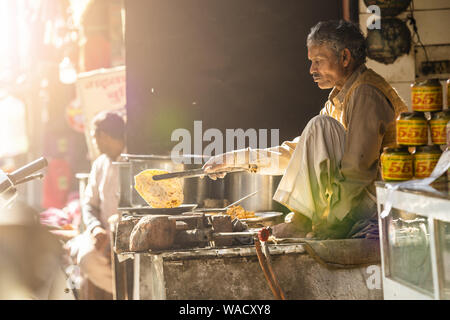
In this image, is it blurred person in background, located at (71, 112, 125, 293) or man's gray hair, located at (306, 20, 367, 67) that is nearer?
man's gray hair, located at (306, 20, 367, 67)

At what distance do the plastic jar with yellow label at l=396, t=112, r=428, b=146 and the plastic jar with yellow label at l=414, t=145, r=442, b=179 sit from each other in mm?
41

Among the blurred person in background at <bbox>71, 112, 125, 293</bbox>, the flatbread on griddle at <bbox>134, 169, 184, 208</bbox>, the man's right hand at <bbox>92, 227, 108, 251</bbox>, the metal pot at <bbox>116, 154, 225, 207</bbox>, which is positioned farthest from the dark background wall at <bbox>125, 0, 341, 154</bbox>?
the flatbread on griddle at <bbox>134, 169, 184, 208</bbox>

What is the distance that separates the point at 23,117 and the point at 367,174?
15285 mm

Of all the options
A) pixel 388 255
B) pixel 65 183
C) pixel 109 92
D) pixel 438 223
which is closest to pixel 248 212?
pixel 388 255

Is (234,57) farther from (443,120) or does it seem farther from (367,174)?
(443,120)

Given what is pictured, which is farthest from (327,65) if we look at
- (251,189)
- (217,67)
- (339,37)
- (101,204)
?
(101,204)

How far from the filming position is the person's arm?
337 centimetres

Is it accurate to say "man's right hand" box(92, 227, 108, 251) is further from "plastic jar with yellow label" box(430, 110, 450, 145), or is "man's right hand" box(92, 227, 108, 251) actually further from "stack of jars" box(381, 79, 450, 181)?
"plastic jar with yellow label" box(430, 110, 450, 145)

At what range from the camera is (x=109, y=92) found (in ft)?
26.1

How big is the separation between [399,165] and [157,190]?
193 cm

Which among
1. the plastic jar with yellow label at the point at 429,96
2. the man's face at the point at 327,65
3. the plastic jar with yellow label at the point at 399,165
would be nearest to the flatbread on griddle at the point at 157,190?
the man's face at the point at 327,65

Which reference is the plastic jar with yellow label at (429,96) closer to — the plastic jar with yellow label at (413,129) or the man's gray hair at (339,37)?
the plastic jar with yellow label at (413,129)

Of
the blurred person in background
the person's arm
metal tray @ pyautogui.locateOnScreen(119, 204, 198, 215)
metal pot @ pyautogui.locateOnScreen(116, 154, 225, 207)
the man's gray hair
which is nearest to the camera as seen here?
the person's arm

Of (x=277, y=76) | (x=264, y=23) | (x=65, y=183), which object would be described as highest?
(x=264, y=23)
